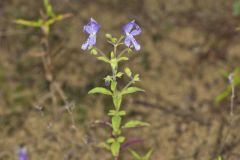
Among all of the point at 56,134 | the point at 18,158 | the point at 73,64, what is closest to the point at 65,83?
the point at 73,64

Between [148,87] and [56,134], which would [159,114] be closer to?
[148,87]

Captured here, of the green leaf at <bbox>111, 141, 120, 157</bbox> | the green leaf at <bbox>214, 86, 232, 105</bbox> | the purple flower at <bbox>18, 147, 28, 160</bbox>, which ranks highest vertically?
the green leaf at <bbox>214, 86, 232, 105</bbox>

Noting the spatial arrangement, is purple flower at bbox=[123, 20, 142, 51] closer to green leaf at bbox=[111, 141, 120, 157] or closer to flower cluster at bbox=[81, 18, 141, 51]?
flower cluster at bbox=[81, 18, 141, 51]

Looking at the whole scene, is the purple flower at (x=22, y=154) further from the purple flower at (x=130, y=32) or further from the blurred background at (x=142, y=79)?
the purple flower at (x=130, y=32)

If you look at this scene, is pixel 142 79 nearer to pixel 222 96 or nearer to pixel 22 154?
pixel 222 96

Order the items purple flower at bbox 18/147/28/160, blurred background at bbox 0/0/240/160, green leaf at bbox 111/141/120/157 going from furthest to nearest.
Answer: blurred background at bbox 0/0/240/160, purple flower at bbox 18/147/28/160, green leaf at bbox 111/141/120/157

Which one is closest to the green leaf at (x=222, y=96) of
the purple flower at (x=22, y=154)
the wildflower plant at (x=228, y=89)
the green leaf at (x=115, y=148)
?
the wildflower plant at (x=228, y=89)

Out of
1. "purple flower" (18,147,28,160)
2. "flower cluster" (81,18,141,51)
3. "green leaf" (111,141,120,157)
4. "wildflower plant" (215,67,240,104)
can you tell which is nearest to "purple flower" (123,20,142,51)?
"flower cluster" (81,18,141,51)

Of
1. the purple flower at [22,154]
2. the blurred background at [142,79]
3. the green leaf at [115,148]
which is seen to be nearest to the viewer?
the green leaf at [115,148]
